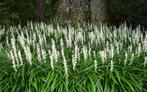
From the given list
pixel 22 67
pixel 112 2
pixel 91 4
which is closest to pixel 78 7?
pixel 91 4

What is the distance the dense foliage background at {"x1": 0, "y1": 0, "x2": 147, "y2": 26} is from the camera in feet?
44.5

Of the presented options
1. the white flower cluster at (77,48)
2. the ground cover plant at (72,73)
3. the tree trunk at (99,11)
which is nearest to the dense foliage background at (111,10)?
the tree trunk at (99,11)

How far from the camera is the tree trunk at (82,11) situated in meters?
9.98

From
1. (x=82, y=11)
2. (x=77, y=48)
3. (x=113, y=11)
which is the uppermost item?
(x=113, y=11)

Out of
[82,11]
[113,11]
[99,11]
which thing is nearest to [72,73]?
[82,11]

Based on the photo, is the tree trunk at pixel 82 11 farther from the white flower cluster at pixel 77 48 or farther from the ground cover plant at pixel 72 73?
the ground cover plant at pixel 72 73

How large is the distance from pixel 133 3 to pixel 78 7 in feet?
17.5

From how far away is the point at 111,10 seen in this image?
1465cm

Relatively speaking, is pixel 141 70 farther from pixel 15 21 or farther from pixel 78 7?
pixel 15 21

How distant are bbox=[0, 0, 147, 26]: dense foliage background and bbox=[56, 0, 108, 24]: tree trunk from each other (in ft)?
10.9

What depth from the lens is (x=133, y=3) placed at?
48.4 ft

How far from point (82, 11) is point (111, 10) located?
4.81 m

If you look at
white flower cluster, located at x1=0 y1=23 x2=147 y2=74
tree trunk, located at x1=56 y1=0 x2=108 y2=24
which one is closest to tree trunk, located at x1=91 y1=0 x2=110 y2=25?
tree trunk, located at x1=56 y1=0 x2=108 y2=24

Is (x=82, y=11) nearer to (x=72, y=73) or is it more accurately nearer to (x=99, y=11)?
(x=99, y=11)
